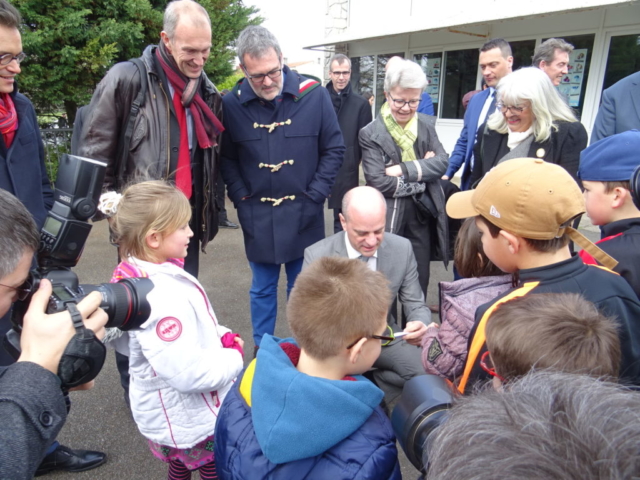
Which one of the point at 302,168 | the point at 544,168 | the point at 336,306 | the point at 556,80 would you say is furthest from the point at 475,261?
the point at 556,80

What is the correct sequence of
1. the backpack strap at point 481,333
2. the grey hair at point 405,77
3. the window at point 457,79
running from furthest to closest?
the window at point 457,79, the grey hair at point 405,77, the backpack strap at point 481,333

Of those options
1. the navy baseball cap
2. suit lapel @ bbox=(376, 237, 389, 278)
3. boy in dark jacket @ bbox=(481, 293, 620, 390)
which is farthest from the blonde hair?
the navy baseball cap

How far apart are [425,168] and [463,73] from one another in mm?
7449

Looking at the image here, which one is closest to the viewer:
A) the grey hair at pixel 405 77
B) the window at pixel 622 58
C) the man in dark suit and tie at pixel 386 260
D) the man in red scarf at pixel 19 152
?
the man in dark suit and tie at pixel 386 260

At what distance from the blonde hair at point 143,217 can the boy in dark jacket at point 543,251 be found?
4.04ft

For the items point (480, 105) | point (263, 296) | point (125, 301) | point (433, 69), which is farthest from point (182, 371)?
point (433, 69)

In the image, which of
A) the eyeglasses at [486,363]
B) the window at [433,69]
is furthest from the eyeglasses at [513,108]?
the window at [433,69]

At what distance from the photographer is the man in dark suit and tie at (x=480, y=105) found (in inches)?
145

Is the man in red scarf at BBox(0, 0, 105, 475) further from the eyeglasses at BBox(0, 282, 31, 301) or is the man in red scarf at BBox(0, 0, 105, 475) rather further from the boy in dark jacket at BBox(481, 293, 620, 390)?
the boy in dark jacket at BBox(481, 293, 620, 390)

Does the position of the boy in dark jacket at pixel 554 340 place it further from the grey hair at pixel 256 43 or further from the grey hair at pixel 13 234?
the grey hair at pixel 256 43

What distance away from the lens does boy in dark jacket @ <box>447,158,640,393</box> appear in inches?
54.0

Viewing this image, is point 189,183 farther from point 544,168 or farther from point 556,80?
point 556,80

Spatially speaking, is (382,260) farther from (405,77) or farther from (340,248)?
(405,77)

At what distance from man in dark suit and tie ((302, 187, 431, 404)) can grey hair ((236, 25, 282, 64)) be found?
3.53ft
